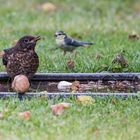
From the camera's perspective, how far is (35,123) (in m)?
5.75

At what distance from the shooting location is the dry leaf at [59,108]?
19.7ft

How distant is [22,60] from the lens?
22.4ft

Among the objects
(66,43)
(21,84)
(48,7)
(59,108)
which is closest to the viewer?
(59,108)

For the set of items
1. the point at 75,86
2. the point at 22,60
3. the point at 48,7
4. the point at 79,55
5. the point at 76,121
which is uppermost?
the point at 22,60

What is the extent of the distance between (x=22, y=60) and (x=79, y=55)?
163 centimetres

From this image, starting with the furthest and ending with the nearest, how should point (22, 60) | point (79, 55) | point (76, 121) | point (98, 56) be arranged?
point (79, 55), point (98, 56), point (22, 60), point (76, 121)

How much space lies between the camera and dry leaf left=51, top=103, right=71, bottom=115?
6.01 m

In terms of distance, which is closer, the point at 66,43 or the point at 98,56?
the point at 98,56

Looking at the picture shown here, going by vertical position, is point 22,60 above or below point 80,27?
above

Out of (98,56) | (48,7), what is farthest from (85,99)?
(48,7)

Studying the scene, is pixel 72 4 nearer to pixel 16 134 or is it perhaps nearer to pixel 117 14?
pixel 117 14

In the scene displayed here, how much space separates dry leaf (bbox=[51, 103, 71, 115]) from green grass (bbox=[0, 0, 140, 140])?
5 centimetres

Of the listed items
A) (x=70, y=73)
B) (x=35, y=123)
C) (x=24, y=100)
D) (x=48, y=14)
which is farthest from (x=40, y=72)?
(x=48, y=14)

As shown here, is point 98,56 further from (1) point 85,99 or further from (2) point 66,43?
(1) point 85,99
